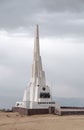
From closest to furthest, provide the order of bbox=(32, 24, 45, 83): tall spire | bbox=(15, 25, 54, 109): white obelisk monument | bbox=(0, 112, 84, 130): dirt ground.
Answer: bbox=(0, 112, 84, 130): dirt ground < bbox=(15, 25, 54, 109): white obelisk monument < bbox=(32, 24, 45, 83): tall spire

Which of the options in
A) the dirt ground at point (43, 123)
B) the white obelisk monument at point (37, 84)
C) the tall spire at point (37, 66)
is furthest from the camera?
the tall spire at point (37, 66)

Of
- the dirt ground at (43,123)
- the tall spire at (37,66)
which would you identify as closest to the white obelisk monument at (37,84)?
the tall spire at (37,66)

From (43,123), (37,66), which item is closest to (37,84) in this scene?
(37,66)

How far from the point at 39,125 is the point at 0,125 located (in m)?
4.71

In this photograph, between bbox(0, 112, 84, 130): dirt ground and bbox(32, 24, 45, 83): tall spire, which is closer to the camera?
bbox(0, 112, 84, 130): dirt ground

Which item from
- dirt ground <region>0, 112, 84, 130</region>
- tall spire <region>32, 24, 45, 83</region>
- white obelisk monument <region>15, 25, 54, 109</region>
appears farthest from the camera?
tall spire <region>32, 24, 45, 83</region>

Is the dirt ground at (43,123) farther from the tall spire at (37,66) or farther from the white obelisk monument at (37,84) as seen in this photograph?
the tall spire at (37,66)

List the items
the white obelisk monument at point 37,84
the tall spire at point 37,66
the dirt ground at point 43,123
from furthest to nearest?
the tall spire at point 37,66, the white obelisk monument at point 37,84, the dirt ground at point 43,123

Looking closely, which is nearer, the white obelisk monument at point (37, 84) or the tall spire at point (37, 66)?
the white obelisk monument at point (37, 84)

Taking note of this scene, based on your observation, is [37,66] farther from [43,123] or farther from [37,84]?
[43,123]

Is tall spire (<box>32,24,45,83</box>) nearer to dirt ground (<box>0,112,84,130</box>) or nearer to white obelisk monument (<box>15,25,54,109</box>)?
white obelisk monument (<box>15,25,54,109</box>)

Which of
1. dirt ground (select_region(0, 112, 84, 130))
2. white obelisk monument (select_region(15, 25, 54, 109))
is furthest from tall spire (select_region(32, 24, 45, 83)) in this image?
dirt ground (select_region(0, 112, 84, 130))

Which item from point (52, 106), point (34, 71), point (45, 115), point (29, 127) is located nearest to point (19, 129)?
point (29, 127)

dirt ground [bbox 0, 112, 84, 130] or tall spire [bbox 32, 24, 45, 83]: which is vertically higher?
tall spire [bbox 32, 24, 45, 83]
